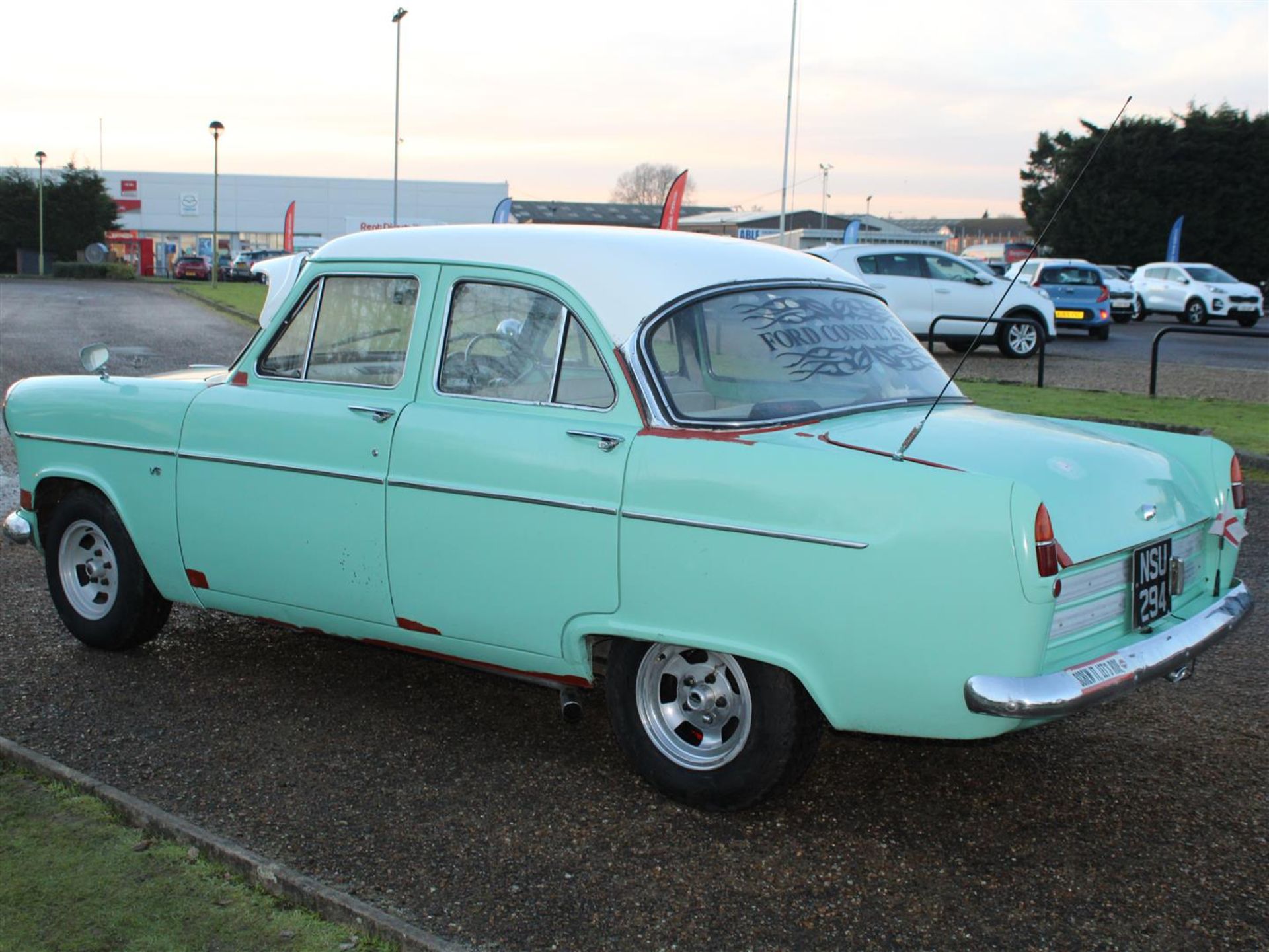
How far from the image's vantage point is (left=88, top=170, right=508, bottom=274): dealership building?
A: 243 feet

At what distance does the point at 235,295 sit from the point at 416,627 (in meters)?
39.1

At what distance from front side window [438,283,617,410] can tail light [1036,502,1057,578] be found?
1.36 meters

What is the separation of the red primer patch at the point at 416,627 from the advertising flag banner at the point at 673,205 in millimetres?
3933

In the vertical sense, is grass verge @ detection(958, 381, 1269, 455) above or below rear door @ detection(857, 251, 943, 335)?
below

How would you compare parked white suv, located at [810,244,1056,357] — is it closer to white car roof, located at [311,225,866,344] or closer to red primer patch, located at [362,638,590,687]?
white car roof, located at [311,225,866,344]

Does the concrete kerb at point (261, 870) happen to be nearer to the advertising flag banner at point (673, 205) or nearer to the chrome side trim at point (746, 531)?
the chrome side trim at point (746, 531)

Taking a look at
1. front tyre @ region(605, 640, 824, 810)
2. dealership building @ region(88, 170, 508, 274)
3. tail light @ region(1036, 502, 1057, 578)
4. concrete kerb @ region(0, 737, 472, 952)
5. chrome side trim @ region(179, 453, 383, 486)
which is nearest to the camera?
concrete kerb @ region(0, 737, 472, 952)

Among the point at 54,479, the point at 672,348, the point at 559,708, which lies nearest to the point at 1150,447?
the point at 672,348

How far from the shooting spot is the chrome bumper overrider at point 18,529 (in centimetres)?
554

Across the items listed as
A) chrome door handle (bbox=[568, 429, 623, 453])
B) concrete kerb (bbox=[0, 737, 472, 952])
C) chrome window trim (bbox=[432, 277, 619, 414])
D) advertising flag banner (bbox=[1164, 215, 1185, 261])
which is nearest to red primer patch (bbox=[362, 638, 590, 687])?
chrome door handle (bbox=[568, 429, 623, 453])

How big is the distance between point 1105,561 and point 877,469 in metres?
0.75

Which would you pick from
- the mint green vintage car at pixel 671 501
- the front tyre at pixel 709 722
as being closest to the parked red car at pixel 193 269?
the mint green vintage car at pixel 671 501

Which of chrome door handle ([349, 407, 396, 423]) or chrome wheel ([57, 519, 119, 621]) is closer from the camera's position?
chrome door handle ([349, 407, 396, 423])

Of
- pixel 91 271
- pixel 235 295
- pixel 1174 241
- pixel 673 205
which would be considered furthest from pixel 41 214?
pixel 673 205
